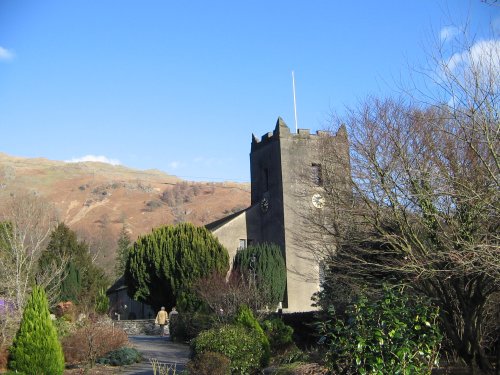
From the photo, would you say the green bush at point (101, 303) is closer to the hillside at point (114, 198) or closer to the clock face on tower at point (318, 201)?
the clock face on tower at point (318, 201)

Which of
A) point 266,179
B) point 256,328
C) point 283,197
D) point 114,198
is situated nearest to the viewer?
point 256,328

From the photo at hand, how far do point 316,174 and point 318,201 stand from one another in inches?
33.2

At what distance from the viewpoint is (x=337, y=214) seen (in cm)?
1341

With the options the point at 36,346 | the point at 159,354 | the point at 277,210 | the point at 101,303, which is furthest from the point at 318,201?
the point at 277,210

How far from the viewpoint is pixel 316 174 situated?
15.7m

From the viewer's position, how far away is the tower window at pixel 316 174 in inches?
599

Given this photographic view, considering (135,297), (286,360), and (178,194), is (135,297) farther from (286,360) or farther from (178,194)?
(178,194)

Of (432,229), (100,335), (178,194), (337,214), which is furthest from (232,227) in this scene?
(178,194)

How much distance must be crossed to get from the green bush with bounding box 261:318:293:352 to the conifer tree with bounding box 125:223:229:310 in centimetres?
1443

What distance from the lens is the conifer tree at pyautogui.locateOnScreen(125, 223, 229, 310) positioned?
32750mm

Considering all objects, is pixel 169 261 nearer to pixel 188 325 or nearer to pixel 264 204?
pixel 264 204

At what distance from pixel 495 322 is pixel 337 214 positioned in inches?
154

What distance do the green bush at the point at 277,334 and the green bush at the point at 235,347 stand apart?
3306 mm

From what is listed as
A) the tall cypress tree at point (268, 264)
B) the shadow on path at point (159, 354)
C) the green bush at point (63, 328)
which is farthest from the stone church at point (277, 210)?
the green bush at point (63, 328)
